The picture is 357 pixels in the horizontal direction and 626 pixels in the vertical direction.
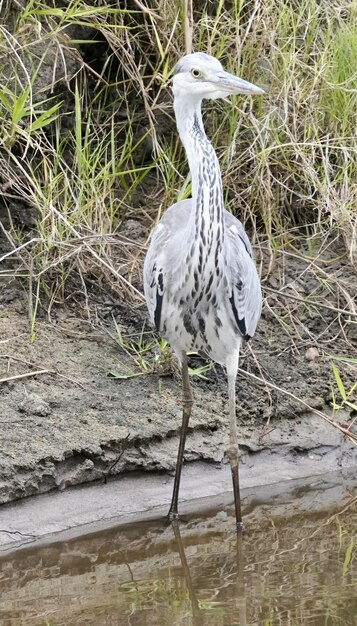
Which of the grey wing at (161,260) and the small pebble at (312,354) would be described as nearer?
the grey wing at (161,260)

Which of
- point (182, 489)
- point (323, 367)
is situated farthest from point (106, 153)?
point (182, 489)

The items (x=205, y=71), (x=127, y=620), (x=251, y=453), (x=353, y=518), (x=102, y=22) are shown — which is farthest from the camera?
(x=102, y=22)

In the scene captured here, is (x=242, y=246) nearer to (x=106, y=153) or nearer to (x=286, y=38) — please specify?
(x=106, y=153)

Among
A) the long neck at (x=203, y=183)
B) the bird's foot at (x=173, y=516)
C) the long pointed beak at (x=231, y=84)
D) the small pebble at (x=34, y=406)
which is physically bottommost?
the bird's foot at (x=173, y=516)

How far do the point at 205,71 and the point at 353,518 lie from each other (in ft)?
6.35

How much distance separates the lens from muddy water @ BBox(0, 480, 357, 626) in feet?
12.3

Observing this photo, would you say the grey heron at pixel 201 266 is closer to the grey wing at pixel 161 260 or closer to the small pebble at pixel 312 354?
the grey wing at pixel 161 260

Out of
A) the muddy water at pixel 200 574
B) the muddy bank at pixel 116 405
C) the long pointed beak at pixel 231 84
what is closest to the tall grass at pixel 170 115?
the muddy bank at pixel 116 405

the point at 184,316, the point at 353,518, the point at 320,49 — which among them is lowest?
the point at 353,518

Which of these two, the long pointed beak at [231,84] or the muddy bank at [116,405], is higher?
the long pointed beak at [231,84]

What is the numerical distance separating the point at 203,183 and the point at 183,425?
3.46 feet

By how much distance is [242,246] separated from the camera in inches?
190

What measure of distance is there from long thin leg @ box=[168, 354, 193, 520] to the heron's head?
111 cm

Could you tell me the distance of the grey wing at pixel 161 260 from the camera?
4691 mm
